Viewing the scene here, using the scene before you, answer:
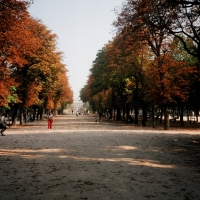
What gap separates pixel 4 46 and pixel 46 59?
13.2 meters

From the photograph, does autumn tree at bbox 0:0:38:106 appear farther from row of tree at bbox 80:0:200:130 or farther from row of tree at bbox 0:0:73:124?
row of tree at bbox 80:0:200:130

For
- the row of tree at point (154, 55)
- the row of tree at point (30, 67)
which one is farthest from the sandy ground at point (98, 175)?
the row of tree at point (30, 67)

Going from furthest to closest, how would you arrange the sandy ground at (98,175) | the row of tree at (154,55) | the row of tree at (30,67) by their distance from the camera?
the row of tree at (30,67), the row of tree at (154,55), the sandy ground at (98,175)

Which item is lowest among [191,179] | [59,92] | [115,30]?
[191,179]

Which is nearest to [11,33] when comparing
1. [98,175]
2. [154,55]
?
[98,175]

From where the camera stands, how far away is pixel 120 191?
6.38 metres

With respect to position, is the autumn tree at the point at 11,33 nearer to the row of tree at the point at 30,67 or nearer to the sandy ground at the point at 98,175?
the row of tree at the point at 30,67

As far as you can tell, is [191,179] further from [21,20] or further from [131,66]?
[131,66]

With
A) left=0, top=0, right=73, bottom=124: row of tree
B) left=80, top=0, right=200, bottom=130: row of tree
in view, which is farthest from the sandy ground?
left=0, top=0, right=73, bottom=124: row of tree

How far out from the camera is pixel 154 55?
1265 inches

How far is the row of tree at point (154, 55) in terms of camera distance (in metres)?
16.6

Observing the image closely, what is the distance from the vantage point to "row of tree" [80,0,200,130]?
16.6 meters

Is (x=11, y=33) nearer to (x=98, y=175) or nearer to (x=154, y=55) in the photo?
(x=98, y=175)

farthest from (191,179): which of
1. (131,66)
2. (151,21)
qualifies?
(131,66)
